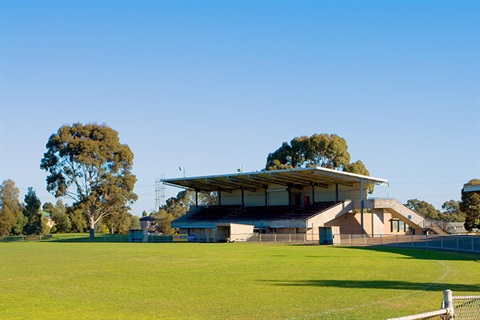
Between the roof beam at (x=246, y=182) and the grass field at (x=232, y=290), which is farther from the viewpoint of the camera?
the roof beam at (x=246, y=182)

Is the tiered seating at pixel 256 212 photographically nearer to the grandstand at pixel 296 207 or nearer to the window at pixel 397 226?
the grandstand at pixel 296 207

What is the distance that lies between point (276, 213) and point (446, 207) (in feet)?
350

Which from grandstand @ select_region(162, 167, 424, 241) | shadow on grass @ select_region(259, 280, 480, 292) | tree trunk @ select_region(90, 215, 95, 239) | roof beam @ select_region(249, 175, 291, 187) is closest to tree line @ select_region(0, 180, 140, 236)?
tree trunk @ select_region(90, 215, 95, 239)

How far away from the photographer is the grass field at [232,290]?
15680 millimetres

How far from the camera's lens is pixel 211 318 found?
14.7 meters

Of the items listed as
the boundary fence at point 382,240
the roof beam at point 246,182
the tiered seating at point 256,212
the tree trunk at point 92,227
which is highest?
the roof beam at point 246,182

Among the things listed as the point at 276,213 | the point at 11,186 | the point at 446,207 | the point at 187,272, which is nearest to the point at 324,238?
the point at 276,213

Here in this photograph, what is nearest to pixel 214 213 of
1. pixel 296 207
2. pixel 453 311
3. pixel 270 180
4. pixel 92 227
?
pixel 270 180

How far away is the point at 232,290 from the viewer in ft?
66.1

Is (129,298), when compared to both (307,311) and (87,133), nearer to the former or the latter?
(307,311)

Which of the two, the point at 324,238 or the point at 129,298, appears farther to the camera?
the point at 324,238

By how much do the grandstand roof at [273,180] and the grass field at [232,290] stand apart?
40124 millimetres

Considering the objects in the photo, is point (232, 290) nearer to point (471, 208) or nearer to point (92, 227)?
point (471, 208)

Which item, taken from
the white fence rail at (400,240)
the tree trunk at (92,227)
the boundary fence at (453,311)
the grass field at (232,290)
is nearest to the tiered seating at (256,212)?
the white fence rail at (400,240)
